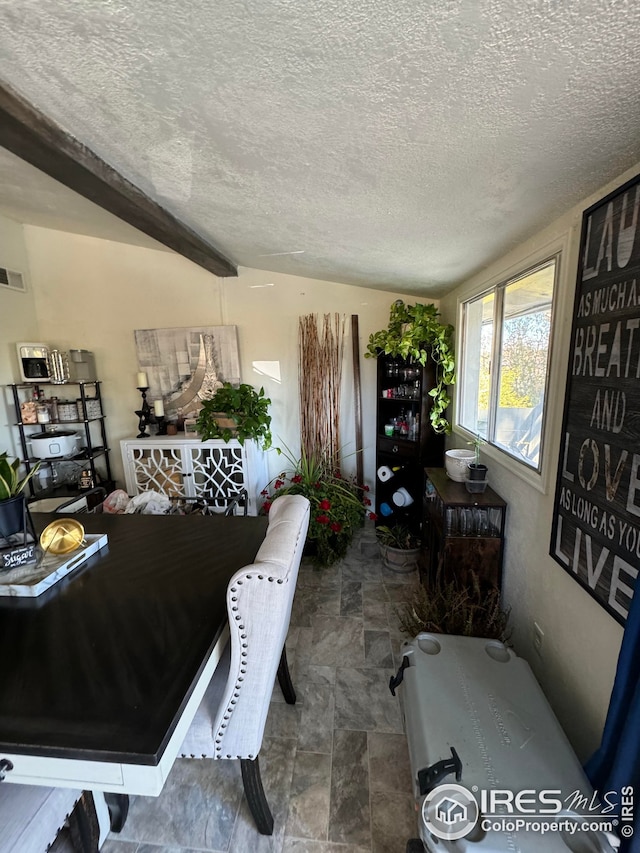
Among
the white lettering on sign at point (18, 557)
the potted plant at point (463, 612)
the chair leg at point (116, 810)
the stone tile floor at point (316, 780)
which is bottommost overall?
the stone tile floor at point (316, 780)

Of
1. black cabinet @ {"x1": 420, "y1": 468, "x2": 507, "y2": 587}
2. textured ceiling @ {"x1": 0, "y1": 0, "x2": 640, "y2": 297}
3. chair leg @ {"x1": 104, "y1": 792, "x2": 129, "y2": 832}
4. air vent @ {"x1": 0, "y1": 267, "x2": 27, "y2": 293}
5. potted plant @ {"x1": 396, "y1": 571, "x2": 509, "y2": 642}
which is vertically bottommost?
chair leg @ {"x1": 104, "y1": 792, "x2": 129, "y2": 832}

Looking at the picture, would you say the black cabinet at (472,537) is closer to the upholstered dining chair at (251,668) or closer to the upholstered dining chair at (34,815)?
the upholstered dining chair at (251,668)

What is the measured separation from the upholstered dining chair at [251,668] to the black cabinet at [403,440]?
5.68 ft

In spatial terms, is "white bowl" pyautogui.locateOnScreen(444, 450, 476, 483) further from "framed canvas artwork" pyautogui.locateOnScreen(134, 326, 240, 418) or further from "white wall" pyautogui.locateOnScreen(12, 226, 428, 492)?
"framed canvas artwork" pyautogui.locateOnScreen(134, 326, 240, 418)

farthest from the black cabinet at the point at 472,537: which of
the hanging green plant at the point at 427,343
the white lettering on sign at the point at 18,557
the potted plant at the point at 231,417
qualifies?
the white lettering on sign at the point at 18,557

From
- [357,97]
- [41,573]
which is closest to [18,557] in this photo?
[41,573]

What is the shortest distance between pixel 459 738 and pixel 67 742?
103 cm

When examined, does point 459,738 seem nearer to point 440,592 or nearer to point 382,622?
point 440,592

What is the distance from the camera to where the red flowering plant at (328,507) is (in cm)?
263

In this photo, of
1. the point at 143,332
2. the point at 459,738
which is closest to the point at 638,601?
the point at 459,738

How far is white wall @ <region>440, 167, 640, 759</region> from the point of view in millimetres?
1117

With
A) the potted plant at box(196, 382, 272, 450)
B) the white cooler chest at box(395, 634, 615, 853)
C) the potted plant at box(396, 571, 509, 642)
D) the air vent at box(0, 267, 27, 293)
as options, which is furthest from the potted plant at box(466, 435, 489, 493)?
the air vent at box(0, 267, 27, 293)

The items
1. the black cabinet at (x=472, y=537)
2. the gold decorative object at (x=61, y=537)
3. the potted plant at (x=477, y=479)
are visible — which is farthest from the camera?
the potted plant at (x=477, y=479)

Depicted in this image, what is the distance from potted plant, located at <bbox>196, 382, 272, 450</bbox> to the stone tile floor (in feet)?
5.17
